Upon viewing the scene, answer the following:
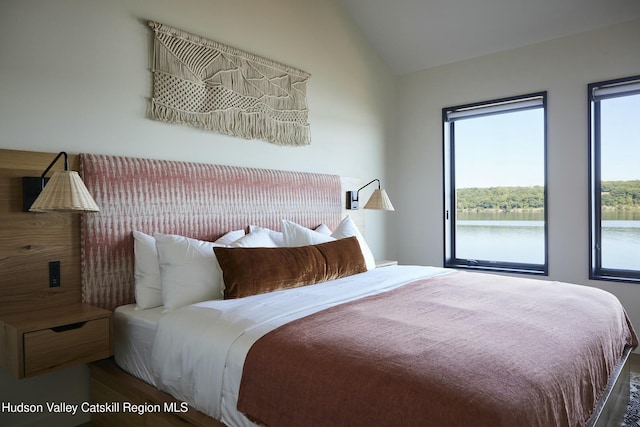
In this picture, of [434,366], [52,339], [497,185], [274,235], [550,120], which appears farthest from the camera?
[497,185]

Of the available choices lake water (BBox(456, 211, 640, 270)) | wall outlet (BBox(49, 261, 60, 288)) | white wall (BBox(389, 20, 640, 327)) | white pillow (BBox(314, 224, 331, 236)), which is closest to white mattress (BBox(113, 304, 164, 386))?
wall outlet (BBox(49, 261, 60, 288))

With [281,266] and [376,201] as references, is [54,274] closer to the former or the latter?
[281,266]

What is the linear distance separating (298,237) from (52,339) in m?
1.57

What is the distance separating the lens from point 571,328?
68.0 inches

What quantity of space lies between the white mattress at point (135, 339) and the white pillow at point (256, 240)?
0.60m

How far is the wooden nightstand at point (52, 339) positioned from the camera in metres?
1.70

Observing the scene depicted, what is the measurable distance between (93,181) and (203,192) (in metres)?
0.68

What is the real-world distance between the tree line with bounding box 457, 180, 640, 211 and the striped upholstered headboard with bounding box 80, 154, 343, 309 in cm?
200

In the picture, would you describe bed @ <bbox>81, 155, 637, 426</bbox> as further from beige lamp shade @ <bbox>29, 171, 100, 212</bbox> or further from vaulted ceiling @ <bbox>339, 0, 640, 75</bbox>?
vaulted ceiling @ <bbox>339, 0, 640, 75</bbox>

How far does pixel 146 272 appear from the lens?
2.29m

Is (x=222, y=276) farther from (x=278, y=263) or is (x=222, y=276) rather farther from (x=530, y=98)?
(x=530, y=98)

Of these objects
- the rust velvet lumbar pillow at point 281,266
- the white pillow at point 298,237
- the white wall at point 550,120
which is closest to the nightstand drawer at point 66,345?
the rust velvet lumbar pillow at point 281,266

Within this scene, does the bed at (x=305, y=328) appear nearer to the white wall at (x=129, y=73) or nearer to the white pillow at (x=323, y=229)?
the white wall at (x=129, y=73)

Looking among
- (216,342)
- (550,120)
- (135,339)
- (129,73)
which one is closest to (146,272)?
(135,339)
